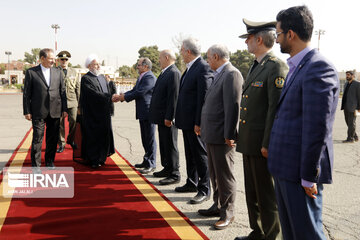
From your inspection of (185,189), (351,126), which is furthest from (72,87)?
(351,126)

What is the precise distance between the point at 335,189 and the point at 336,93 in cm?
342

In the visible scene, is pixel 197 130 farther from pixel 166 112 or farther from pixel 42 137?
pixel 42 137

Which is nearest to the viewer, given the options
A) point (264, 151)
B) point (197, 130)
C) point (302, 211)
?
point (302, 211)

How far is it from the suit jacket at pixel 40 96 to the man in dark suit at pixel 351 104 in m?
7.94

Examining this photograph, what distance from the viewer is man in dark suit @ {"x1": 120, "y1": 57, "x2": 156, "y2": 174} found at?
5.52 m

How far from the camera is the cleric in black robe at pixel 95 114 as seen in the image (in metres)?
5.57

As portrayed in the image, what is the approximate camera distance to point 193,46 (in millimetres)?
4164

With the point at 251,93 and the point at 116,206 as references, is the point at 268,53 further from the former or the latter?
the point at 116,206

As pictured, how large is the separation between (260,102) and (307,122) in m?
0.89

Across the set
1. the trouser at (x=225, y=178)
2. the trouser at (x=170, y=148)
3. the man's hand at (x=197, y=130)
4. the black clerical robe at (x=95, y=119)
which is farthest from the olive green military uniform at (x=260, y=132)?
the black clerical robe at (x=95, y=119)

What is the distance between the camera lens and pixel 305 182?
1849mm

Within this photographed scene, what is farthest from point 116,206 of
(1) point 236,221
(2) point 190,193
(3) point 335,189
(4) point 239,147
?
(3) point 335,189

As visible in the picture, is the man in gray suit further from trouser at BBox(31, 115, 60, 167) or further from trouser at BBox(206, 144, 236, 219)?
trouser at BBox(31, 115, 60, 167)

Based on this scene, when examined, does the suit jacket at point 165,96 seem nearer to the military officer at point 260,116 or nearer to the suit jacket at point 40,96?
the suit jacket at point 40,96
